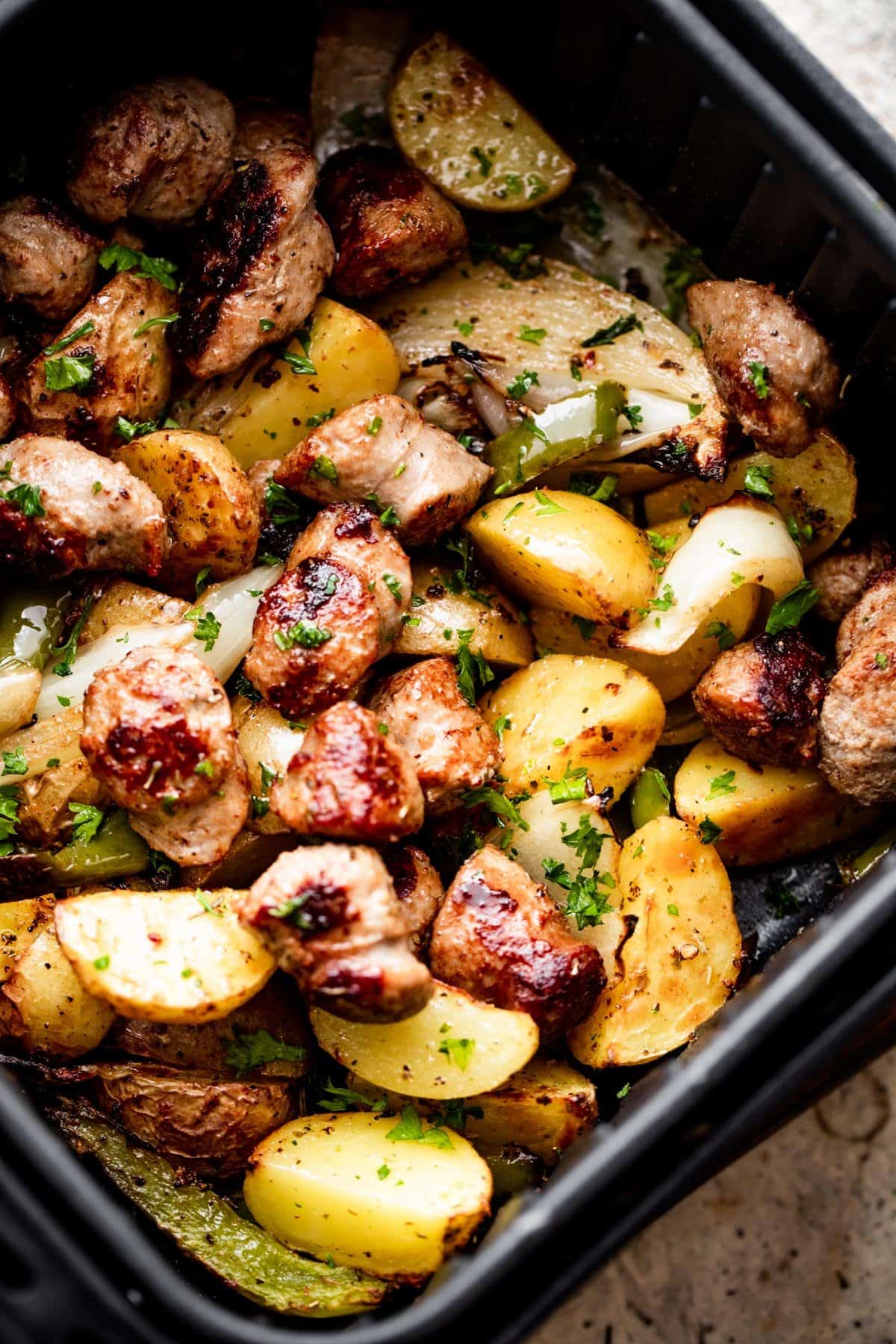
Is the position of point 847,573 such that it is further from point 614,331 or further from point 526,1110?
point 526,1110

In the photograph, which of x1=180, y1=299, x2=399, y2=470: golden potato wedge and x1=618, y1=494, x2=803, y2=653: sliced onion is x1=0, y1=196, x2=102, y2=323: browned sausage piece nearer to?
x1=180, y1=299, x2=399, y2=470: golden potato wedge

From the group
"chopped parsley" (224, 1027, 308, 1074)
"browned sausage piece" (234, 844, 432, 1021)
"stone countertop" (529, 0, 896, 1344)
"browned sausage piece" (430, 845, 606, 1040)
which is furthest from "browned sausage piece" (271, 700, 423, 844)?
"stone countertop" (529, 0, 896, 1344)

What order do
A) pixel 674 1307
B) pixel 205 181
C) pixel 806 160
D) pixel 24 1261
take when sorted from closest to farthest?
1. pixel 24 1261
2. pixel 806 160
3. pixel 205 181
4. pixel 674 1307

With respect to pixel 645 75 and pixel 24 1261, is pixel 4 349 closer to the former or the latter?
pixel 645 75

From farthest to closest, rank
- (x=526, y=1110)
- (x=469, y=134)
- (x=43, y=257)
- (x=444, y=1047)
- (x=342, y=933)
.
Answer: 1. (x=469, y=134)
2. (x=43, y=257)
3. (x=526, y=1110)
4. (x=444, y=1047)
5. (x=342, y=933)

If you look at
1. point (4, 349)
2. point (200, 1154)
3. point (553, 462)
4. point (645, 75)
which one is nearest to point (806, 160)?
point (645, 75)

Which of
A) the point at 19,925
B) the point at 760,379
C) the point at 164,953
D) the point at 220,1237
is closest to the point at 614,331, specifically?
the point at 760,379
